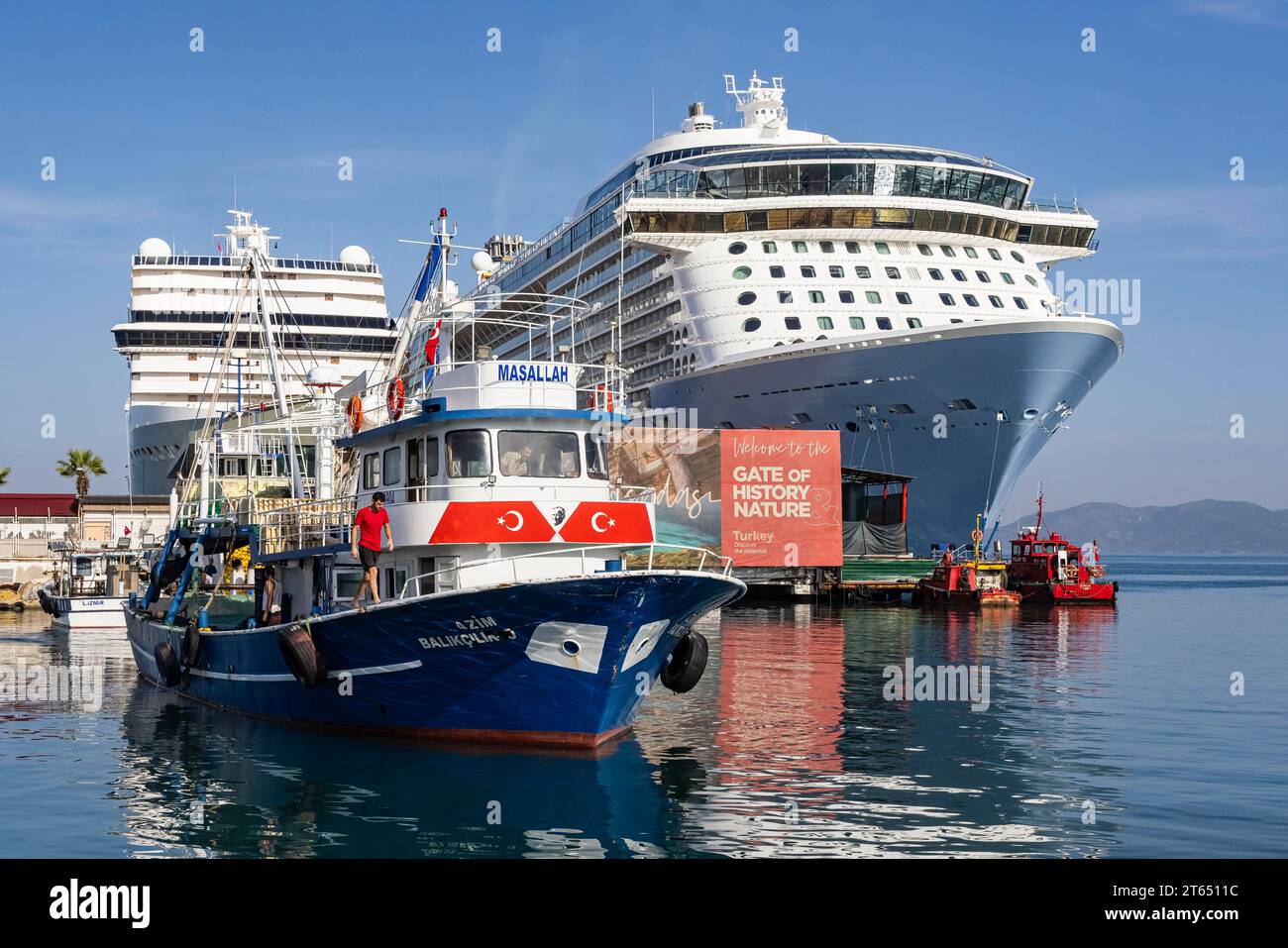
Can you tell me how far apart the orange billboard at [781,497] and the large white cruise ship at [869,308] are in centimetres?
181

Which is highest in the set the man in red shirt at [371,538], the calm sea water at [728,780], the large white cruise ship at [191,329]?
the large white cruise ship at [191,329]

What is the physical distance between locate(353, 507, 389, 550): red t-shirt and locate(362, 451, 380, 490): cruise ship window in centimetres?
222

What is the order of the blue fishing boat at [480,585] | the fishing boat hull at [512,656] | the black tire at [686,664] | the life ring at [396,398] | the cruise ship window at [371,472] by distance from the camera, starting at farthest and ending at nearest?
the cruise ship window at [371,472] → the life ring at [396,398] → the black tire at [686,664] → the blue fishing boat at [480,585] → the fishing boat hull at [512,656]

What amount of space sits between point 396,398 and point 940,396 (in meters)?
33.0

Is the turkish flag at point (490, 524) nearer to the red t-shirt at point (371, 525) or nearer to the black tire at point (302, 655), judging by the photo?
the red t-shirt at point (371, 525)

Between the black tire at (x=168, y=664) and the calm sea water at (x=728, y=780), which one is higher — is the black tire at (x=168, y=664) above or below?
above

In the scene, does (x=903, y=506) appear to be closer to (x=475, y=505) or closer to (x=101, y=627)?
(x=101, y=627)

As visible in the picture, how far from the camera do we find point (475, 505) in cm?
1934

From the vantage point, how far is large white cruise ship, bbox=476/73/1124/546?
164 feet

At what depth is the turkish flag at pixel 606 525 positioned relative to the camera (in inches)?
776

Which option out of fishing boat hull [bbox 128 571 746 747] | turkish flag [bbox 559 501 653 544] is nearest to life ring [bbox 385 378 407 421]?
turkish flag [bbox 559 501 653 544]

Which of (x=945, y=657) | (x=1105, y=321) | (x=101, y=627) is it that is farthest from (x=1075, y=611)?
(x=101, y=627)

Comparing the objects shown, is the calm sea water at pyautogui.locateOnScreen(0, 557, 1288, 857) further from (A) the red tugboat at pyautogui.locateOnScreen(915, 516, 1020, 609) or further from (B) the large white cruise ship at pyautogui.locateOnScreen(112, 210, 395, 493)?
(B) the large white cruise ship at pyautogui.locateOnScreen(112, 210, 395, 493)

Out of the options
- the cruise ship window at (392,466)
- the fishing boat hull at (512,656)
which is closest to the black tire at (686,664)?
the fishing boat hull at (512,656)
